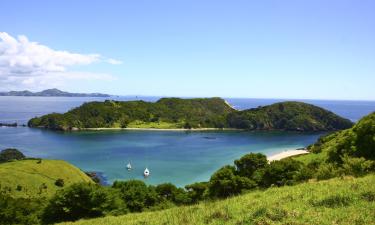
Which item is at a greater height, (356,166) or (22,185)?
(356,166)

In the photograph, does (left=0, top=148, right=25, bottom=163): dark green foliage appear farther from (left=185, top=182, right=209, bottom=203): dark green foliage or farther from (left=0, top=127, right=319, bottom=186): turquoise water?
(left=185, top=182, right=209, bottom=203): dark green foliage

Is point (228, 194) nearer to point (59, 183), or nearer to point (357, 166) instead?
point (357, 166)

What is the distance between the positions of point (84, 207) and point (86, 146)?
369 feet

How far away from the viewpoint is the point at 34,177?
6881 cm

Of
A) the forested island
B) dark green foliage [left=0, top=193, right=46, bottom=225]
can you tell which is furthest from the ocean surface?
dark green foliage [left=0, top=193, right=46, bottom=225]

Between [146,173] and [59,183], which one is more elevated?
[59,183]

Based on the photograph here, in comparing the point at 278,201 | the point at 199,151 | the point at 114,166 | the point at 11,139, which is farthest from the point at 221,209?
the point at 11,139

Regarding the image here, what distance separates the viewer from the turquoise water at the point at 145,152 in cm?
9238

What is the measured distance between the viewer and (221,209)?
14945 millimetres

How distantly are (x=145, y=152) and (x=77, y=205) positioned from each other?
91988mm

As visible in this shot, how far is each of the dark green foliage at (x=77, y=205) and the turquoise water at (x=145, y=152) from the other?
4095 centimetres

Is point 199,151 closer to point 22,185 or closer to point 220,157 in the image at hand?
point 220,157

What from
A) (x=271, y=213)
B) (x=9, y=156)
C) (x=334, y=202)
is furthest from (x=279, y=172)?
(x=9, y=156)

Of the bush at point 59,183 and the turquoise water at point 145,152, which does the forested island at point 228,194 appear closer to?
the bush at point 59,183
